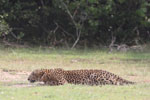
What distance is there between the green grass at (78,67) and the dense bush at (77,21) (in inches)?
61.8

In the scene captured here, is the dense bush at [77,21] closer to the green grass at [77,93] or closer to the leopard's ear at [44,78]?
the leopard's ear at [44,78]

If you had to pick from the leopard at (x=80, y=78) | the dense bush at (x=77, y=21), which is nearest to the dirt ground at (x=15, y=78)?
the leopard at (x=80, y=78)

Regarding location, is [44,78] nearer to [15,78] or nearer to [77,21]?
[15,78]

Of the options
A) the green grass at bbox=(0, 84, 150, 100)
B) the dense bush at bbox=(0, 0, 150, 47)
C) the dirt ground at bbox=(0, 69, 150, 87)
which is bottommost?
the green grass at bbox=(0, 84, 150, 100)

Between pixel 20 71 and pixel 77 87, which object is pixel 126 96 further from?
pixel 20 71

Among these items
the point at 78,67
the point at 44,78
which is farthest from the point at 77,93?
the point at 78,67

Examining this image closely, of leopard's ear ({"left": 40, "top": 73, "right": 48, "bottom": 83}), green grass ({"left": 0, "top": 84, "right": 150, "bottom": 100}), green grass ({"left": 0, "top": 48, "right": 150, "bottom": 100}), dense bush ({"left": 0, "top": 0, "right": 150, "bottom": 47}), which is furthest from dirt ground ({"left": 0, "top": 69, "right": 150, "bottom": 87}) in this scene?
dense bush ({"left": 0, "top": 0, "right": 150, "bottom": 47})

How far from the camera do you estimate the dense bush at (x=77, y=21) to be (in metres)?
17.4

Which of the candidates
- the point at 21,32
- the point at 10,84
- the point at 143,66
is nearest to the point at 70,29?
the point at 21,32

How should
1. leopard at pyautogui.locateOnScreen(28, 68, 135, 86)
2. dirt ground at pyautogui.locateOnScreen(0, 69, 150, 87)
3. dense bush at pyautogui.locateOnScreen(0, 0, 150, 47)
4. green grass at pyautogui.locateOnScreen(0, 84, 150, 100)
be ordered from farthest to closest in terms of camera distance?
dense bush at pyautogui.locateOnScreen(0, 0, 150, 47) → dirt ground at pyautogui.locateOnScreen(0, 69, 150, 87) → leopard at pyautogui.locateOnScreen(28, 68, 135, 86) → green grass at pyautogui.locateOnScreen(0, 84, 150, 100)

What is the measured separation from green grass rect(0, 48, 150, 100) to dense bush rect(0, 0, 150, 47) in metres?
1.57

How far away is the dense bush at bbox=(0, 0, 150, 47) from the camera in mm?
17406

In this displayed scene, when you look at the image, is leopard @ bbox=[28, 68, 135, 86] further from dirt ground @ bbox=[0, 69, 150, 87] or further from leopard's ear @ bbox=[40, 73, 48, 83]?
dirt ground @ bbox=[0, 69, 150, 87]

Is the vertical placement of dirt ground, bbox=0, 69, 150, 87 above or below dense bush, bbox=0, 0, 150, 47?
below
